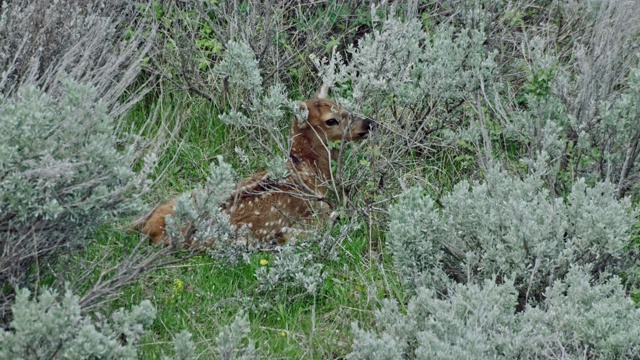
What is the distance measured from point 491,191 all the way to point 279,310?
4.69 ft

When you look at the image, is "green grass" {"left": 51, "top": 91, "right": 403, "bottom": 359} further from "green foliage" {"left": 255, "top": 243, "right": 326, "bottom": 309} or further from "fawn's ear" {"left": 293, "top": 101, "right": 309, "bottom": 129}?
"fawn's ear" {"left": 293, "top": 101, "right": 309, "bottom": 129}

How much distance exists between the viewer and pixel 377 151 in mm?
7121

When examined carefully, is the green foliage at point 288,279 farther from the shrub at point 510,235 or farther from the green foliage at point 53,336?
the green foliage at point 53,336

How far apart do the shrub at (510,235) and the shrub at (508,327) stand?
0.26 meters

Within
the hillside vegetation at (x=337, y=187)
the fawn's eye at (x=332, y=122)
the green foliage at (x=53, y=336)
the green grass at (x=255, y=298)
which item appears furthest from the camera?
the fawn's eye at (x=332, y=122)

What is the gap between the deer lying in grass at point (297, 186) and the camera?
718 cm

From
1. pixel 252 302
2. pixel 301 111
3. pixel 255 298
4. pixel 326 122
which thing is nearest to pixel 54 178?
pixel 252 302

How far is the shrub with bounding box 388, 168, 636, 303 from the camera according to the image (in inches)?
219

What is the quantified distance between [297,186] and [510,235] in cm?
220

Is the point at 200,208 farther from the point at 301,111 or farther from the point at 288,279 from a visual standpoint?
the point at 301,111

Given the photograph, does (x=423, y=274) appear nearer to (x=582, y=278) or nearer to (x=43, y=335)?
(x=582, y=278)

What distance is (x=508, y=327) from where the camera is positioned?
201 inches

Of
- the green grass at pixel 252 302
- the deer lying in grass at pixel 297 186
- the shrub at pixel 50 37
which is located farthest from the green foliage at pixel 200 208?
the deer lying in grass at pixel 297 186

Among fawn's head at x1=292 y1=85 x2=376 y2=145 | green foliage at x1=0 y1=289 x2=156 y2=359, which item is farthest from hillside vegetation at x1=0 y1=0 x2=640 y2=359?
fawn's head at x1=292 y1=85 x2=376 y2=145
